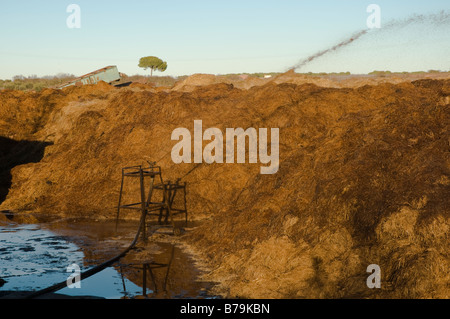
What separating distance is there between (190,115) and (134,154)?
4502 millimetres

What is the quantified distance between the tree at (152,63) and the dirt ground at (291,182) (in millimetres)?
56126

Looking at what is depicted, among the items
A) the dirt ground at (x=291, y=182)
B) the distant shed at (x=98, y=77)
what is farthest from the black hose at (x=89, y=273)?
the distant shed at (x=98, y=77)

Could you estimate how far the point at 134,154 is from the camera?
95.5 ft

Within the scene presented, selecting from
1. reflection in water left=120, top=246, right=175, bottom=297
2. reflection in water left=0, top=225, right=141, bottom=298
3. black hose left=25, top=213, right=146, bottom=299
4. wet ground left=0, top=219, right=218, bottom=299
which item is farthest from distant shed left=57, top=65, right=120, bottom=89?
reflection in water left=120, top=246, right=175, bottom=297

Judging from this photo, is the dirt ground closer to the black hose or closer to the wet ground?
the wet ground

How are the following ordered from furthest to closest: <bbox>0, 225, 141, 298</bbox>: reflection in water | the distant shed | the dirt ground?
the distant shed
<bbox>0, 225, 141, 298</bbox>: reflection in water
the dirt ground

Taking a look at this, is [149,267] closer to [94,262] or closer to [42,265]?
[94,262]

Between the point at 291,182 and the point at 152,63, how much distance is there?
255 ft

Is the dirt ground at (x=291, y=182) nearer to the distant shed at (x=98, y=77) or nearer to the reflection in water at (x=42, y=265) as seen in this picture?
the reflection in water at (x=42, y=265)

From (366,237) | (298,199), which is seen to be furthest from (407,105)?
(366,237)

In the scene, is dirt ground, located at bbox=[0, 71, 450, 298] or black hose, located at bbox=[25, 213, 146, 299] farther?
dirt ground, located at bbox=[0, 71, 450, 298]

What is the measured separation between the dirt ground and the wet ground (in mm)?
1008

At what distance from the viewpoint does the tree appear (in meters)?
91.3
